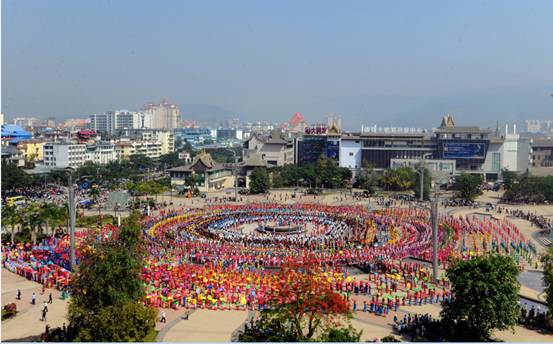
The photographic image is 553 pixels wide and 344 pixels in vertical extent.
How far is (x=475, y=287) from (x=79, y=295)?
1449 centimetres

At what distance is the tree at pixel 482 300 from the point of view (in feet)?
68.1

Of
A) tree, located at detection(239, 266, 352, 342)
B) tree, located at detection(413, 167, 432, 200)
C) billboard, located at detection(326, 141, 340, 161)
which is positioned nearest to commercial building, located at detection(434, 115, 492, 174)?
tree, located at detection(413, 167, 432, 200)

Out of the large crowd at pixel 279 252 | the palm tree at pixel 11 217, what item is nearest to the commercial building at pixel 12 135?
the large crowd at pixel 279 252

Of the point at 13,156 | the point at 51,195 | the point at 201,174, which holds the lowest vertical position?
the point at 51,195

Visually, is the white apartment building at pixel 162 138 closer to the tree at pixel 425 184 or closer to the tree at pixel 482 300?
the tree at pixel 425 184

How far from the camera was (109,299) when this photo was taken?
20.2 m

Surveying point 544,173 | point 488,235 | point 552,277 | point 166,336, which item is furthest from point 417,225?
point 544,173

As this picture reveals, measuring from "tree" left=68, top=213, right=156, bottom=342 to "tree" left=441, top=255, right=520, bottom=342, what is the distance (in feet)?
37.0

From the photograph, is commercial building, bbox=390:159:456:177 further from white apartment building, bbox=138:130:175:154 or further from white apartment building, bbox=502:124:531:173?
white apartment building, bbox=138:130:175:154

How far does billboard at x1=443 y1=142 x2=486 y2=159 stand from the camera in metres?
83.5

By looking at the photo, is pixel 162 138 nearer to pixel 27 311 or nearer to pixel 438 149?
pixel 438 149

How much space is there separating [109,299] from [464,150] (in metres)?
72.5

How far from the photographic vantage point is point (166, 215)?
2053 inches

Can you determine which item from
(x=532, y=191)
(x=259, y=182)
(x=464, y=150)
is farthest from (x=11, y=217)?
(x=464, y=150)
